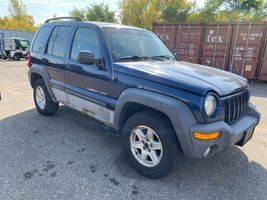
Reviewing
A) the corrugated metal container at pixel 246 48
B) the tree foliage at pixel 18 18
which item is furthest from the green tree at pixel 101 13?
the corrugated metal container at pixel 246 48

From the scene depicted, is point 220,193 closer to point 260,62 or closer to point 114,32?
point 114,32

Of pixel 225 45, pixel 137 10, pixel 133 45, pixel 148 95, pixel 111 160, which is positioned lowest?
pixel 111 160

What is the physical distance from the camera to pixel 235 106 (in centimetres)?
287

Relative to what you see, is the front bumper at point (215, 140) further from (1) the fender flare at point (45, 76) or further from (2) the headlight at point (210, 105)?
(1) the fender flare at point (45, 76)

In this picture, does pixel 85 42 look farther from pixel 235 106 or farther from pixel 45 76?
pixel 235 106

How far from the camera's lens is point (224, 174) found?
306 centimetres

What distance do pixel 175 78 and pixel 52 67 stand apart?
2.70 metres

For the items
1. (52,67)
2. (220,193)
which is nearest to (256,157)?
(220,193)

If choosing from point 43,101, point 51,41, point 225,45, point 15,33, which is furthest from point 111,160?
point 15,33

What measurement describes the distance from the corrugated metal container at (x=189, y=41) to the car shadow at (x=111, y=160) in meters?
8.86

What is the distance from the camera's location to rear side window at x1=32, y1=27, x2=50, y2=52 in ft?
15.3

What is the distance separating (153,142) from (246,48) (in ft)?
32.3

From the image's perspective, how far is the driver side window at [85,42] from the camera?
135 inches

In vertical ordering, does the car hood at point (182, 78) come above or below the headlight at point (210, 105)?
above
